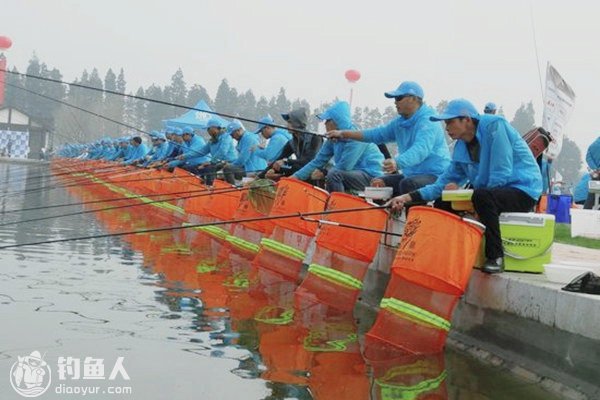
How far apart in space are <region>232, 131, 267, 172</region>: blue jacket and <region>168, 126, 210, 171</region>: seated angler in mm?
3413

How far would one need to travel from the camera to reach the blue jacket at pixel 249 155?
54.2 feet

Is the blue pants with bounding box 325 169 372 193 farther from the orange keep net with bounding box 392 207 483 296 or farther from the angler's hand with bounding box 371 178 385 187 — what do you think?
the orange keep net with bounding box 392 207 483 296

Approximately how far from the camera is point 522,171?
6680 millimetres

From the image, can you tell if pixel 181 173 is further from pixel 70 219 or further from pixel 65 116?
pixel 65 116

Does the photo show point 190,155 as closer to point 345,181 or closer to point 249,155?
point 249,155

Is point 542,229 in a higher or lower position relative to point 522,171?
lower

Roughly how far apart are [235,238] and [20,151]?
7777 cm

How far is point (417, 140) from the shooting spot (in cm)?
858

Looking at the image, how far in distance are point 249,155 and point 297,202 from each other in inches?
288

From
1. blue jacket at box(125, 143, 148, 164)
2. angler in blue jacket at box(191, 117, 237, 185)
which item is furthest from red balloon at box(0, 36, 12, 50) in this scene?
angler in blue jacket at box(191, 117, 237, 185)

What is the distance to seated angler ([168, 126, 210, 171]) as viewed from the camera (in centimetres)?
2033

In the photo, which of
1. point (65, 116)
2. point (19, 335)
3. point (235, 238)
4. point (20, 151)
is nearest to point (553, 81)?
point (235, 238)

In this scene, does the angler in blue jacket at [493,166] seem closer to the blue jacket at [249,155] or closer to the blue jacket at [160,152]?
the blue jacket at [249,155]

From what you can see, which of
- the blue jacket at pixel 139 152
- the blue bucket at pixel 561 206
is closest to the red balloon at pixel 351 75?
the blue jacket at pixel 139 152
